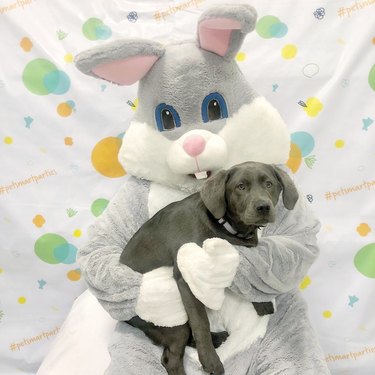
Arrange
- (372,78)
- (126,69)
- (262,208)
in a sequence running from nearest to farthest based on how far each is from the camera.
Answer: (262,208), (126,69), (372,78)

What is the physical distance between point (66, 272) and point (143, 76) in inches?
34.7

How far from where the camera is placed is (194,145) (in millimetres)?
1214

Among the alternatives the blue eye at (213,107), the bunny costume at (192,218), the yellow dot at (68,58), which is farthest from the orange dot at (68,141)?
the blue eye at (213,107)

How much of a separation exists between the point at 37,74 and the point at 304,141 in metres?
0.99

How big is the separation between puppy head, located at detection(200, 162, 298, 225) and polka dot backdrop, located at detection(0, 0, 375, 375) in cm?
61

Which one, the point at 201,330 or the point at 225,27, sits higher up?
the point at 225,27

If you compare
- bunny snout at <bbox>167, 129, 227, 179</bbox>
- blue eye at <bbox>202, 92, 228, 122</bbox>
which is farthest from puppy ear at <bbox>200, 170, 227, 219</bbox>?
blue eye at <bbox>202, 92, 228, 122</bbox>

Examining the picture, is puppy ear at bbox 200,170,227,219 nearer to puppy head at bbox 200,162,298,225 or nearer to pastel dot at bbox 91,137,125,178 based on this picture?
puppy head at bbox 200,162,298,225

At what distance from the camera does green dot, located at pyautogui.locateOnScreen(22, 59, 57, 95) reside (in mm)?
1766

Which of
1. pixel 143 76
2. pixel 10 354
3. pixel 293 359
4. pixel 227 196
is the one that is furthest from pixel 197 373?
pixel 10 354

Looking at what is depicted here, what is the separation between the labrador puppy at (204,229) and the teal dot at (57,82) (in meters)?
0.75

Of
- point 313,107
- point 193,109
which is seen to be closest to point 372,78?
point 313,107

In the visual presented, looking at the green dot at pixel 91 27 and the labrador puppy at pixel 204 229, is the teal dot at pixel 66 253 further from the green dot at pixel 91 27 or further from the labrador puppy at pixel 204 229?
the green dot at pixel 91 27

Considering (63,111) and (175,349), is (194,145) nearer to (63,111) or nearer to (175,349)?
(175,349)
